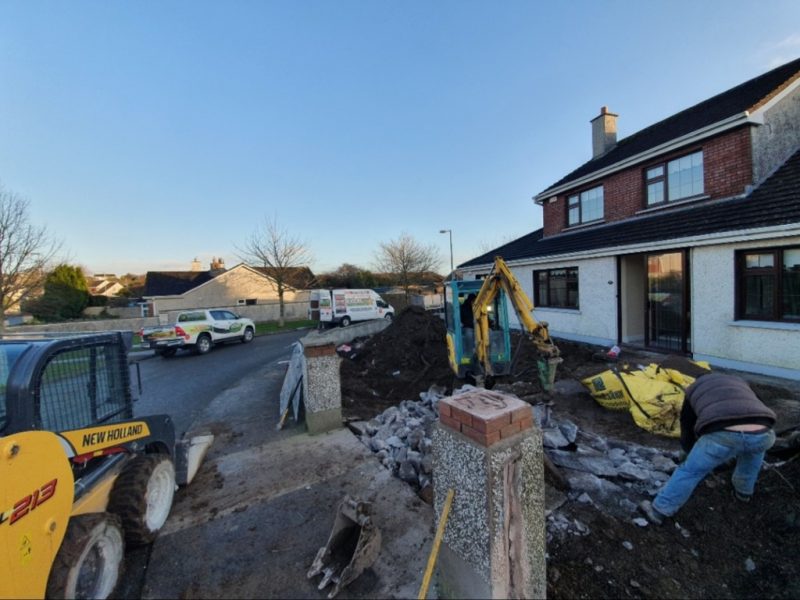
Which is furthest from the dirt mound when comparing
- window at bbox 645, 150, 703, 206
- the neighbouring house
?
the neighbouring house

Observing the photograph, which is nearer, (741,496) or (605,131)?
(741,496)

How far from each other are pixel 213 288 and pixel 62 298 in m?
10.6

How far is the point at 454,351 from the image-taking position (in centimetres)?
759

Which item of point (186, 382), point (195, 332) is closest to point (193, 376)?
point (186, 382)

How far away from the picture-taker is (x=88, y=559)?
2252 mm

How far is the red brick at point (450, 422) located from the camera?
1952 mm

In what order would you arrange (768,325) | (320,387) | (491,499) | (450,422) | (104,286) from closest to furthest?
(491,499), (450,422), (320,387), (768,325), (104,286)

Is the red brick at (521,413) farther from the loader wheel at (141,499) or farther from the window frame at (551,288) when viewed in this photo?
the window frame at (551,288)

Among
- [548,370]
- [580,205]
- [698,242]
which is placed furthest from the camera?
[580,205]

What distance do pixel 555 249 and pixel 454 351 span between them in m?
6.93

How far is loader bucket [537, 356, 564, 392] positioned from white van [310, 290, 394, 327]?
14380 mm

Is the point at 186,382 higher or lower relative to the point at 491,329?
lower

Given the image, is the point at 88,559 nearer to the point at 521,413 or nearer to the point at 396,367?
the point at 521,413

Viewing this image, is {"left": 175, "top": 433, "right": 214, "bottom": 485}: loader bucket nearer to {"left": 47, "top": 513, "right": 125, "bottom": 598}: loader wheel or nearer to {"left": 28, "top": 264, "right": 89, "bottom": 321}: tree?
{"left": 47, "top": 513, "right": 125, "bottom": 598}: loader wheel
